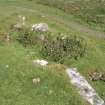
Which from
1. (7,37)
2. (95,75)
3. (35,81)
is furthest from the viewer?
(7,37)

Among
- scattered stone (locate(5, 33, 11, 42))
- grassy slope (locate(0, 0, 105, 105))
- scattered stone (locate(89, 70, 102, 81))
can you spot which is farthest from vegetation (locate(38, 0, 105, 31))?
scattered stone (locate(89, 70, 102, 81))

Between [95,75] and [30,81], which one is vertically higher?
[30,81]

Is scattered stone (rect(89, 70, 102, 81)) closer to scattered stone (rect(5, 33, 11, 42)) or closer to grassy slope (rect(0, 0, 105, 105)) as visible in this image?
grassy slope (rect(0, 0, 105, 105))

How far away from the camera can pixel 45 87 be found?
24.0 metres

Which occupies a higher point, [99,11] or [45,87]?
[45,87]

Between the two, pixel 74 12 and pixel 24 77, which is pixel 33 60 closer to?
pixel 24 77

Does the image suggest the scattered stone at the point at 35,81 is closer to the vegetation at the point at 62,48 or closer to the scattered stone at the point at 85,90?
the scattered stone at the point at 85,90

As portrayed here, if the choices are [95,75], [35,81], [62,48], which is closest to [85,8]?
[62,48]

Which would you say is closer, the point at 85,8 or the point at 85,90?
the point at 85,90


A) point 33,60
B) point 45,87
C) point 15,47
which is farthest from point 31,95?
point 15,47

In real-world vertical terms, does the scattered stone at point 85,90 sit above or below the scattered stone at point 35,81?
below

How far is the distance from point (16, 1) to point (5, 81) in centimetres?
3623

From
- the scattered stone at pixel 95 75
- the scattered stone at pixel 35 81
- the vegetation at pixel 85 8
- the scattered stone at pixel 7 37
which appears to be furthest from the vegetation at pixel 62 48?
the vegetation at pixel 85 8

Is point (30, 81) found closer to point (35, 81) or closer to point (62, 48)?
point (35, 81)
